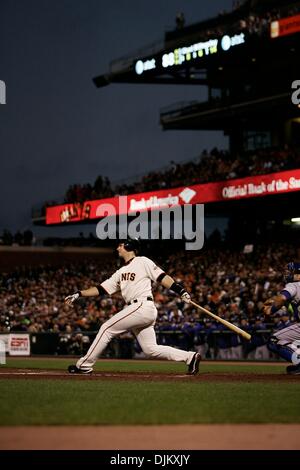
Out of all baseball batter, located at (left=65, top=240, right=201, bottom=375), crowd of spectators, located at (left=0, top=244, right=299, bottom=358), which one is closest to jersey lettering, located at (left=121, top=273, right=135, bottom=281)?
baseball batter, located at (left=65, top=240, right=201, bottom=375)

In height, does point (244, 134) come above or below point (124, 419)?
above

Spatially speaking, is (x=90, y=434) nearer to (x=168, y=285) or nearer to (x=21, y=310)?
(x=168, y=285)

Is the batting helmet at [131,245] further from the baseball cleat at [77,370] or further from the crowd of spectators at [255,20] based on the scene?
the crowd of spectators at [255,20]

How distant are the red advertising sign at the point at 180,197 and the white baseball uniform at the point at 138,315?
1878 centimetres

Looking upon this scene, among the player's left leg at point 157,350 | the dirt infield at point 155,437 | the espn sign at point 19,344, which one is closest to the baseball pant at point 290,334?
the player's left leg at point 157,350

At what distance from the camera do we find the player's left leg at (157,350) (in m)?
11.4

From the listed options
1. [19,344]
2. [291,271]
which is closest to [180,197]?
[19,344]

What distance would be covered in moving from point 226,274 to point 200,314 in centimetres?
500

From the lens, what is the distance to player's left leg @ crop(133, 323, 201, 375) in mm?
11430

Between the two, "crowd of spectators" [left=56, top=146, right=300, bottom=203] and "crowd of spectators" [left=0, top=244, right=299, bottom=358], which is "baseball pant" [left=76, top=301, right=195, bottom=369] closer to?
"crowd of spectators" [left=0, top=244, right=299, bottom=358]

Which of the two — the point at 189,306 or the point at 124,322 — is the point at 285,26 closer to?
the point at 189,306

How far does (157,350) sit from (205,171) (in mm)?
25621

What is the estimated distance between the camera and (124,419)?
762 centimetres
